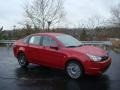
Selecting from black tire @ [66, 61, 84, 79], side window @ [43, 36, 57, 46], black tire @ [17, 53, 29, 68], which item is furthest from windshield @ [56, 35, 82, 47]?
black tire @ [17, 53, 29, 68]

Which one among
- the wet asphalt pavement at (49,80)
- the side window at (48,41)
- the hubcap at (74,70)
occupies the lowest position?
the wet asphalt pavement at (49,80)

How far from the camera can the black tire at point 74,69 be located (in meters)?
10.1

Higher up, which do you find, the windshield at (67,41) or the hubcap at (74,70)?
the windshield at (67,41)

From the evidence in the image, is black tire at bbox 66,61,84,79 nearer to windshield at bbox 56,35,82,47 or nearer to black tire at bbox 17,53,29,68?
windshield at bbox 56,35,82,47

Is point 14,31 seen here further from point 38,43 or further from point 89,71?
point 89,71

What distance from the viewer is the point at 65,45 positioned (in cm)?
1073

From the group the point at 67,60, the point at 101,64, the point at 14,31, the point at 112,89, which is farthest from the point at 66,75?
the point at 14,31

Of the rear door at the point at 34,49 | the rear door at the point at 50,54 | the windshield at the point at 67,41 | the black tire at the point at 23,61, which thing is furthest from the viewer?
the black tire at the point at 23,61

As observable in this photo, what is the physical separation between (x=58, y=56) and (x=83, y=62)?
1.12 metres

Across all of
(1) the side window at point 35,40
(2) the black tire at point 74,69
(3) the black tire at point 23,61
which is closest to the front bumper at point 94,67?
(2) the black tire at point 74,69

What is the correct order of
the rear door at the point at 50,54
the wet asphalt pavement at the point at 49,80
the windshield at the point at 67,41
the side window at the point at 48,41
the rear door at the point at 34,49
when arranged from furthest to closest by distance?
1. the rear door at the point at 34,49
2. the side window at the point at 48,41
3. the windshield at the point at 67,41
4. the rear door at the point at 50,54
5. the wet asphalt pavement at the point at 49,80

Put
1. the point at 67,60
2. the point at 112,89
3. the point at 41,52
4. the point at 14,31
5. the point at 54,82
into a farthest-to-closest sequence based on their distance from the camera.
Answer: the point at 14,31, the point at 41,52, the point at 67,60, the point at 54,82, the point at 112,89

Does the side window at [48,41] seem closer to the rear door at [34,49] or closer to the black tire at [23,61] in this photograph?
the rear door at [34,49]

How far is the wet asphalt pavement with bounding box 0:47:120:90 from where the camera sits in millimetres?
9094
